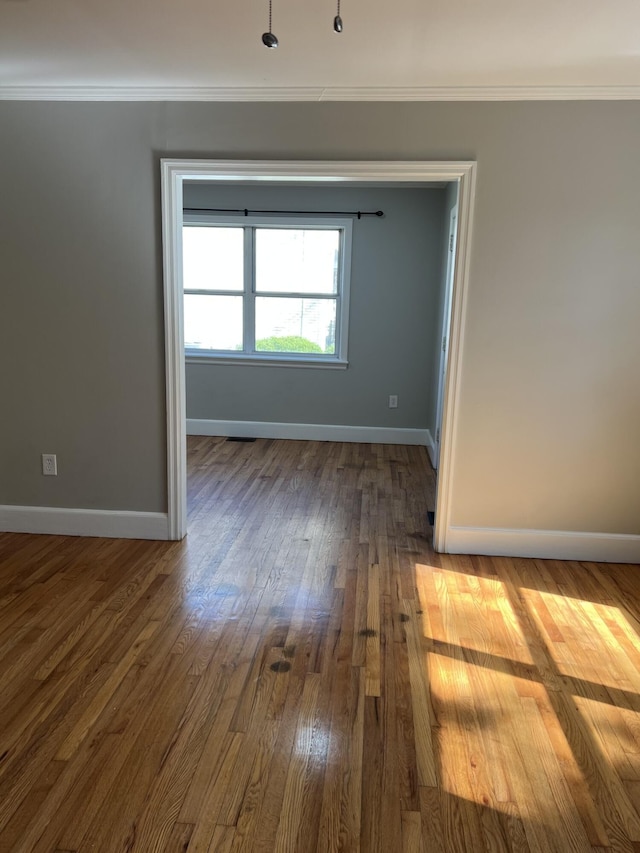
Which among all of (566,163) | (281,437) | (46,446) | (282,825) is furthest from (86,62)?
(281,437)

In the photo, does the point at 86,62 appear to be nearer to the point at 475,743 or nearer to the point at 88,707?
the point at 88,707

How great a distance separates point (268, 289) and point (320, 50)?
134 inches

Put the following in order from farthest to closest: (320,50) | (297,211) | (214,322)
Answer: (214,322) → (297,211) → (320,50)

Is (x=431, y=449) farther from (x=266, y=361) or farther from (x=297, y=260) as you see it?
(x=297, y=260)

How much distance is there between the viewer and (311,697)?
2.22 m

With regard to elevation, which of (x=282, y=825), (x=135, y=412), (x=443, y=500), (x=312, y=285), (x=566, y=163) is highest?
(x=566, y=163)

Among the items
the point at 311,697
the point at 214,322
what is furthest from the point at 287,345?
the point at 311,697

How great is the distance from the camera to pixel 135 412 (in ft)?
11.4

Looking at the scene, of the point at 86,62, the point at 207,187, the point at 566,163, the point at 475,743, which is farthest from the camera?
the point at 207,187

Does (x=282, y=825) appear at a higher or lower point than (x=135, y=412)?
lower

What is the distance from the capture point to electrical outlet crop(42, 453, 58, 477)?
3.56 m

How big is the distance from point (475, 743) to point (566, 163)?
8.67 feet

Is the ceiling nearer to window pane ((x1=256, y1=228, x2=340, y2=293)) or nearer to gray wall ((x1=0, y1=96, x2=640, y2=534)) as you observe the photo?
gray wall ((x1=0, y1=96, x2=640, y2=534))

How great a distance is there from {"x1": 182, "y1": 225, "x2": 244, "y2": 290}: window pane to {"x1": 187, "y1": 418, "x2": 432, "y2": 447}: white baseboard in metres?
1.33
